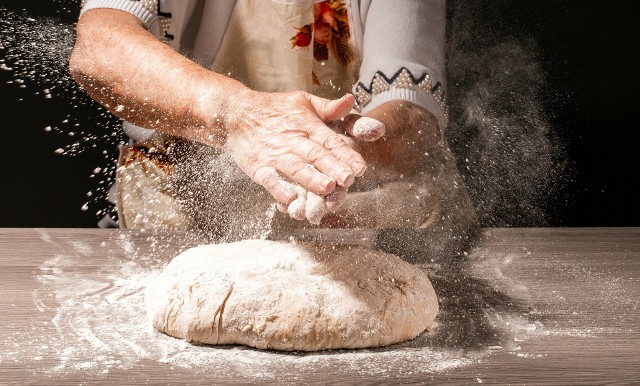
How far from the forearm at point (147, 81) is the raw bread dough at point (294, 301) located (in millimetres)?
265

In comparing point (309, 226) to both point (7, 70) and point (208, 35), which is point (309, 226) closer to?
point (208, 35)

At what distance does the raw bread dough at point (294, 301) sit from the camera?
3.28 ft

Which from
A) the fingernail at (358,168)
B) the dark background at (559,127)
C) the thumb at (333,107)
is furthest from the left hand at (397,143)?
the dark background at (559,127)

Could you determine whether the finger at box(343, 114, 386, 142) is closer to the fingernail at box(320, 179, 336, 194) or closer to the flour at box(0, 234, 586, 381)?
the fingernail at box(320, 179, 336, 194)

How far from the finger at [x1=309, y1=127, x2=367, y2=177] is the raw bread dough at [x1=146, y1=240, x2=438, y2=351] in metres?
0.16

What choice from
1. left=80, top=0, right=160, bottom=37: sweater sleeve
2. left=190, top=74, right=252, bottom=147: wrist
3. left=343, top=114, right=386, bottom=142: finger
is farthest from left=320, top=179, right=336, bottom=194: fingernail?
left=80, top=0, right=160, bottom=37: sweater sleeve

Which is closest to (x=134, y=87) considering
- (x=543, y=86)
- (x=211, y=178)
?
(x=211, y=178)

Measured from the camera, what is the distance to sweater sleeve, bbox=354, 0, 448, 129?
A: 169 centimetres

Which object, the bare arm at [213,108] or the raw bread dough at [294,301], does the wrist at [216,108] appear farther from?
the raw bread dough at [294,301]

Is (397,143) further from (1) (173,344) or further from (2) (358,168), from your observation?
(1) (173,344)

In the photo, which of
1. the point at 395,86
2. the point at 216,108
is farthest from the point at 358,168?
the point at 395,86

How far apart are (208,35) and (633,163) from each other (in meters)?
1.21

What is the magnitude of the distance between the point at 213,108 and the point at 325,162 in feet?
0.97

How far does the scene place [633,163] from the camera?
2156mm
